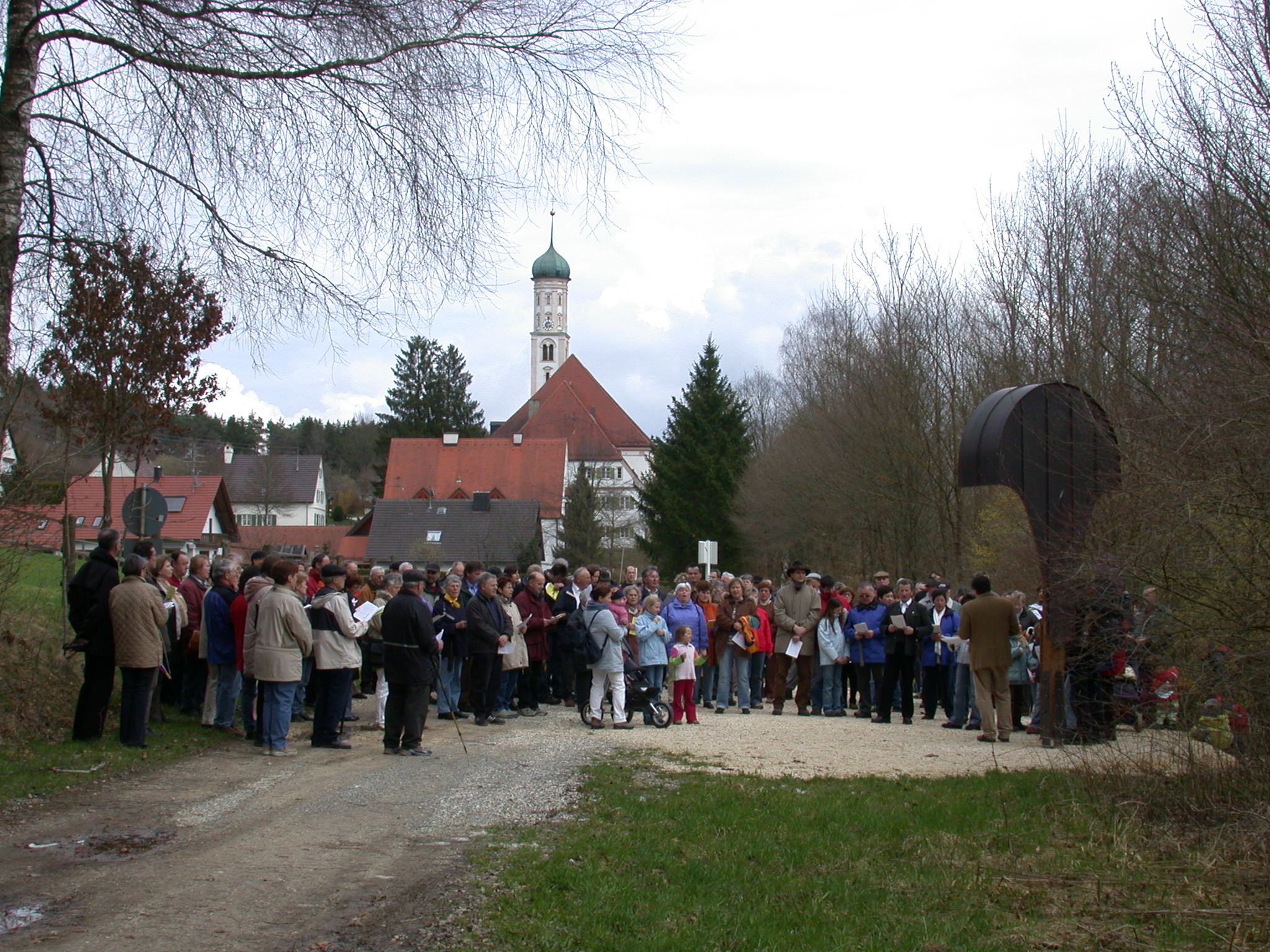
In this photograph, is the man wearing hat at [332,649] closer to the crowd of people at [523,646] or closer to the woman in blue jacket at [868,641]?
the crowd of people at [523,646]

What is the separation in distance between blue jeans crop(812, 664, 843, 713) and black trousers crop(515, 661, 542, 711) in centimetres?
391

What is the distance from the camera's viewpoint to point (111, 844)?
7.33 m

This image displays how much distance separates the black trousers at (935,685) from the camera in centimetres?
1605

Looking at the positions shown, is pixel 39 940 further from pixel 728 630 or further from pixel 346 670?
pixel 728 630

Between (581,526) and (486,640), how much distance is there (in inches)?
1539

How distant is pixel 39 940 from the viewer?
5.36 metres

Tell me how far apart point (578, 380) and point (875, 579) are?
9409 cm

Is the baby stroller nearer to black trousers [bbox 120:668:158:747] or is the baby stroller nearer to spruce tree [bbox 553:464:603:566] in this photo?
black trousers [bbox 120:668:158:747]

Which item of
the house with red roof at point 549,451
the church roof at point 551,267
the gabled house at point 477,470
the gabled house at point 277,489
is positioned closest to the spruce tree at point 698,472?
the house with red roof at point 549,451

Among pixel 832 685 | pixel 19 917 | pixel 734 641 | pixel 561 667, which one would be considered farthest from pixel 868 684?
pixel 19 917

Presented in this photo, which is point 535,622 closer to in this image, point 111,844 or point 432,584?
point 432,584

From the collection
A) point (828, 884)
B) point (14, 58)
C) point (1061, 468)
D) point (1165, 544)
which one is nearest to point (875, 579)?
point (1061, 468)

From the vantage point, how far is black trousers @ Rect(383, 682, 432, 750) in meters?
11.7

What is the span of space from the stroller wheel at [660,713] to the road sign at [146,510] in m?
6.31
